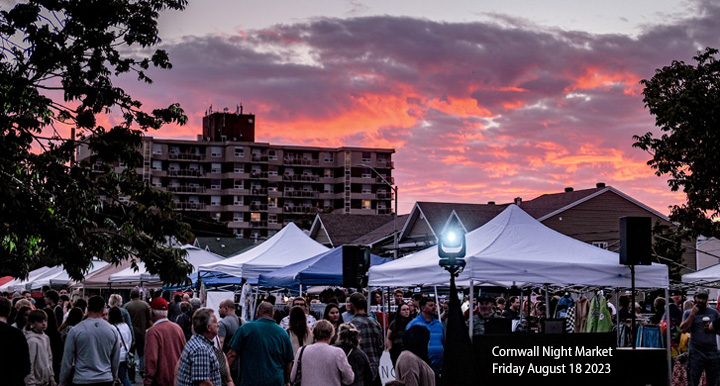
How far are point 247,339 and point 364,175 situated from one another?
14082 centimetres

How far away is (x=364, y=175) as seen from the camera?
15212cm

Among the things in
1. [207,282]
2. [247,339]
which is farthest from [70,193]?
[207,282]

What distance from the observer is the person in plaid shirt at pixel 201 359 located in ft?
31.8

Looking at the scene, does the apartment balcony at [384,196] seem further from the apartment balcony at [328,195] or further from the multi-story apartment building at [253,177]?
the apartment balcony at [328,195]

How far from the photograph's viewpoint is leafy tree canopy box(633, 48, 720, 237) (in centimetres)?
3133

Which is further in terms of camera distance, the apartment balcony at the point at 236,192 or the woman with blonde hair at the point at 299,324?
the apartment balcony at the point at 236,192

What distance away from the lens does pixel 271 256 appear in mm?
27828

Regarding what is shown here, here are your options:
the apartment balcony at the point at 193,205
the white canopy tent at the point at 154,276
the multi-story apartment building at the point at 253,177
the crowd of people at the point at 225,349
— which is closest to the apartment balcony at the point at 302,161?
the multi-story apartment building at the point at 253,177

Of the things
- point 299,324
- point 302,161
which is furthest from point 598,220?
point 302,161

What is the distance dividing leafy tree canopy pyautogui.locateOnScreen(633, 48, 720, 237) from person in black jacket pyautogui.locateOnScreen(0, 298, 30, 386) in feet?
83.7

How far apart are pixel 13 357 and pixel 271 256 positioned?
58.8ft

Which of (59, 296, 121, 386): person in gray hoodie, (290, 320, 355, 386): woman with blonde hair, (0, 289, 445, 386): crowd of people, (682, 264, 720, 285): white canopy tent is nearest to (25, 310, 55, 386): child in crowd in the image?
(0, 289, 445, 386): crowd of people

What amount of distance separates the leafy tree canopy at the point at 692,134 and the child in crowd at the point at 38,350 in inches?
937

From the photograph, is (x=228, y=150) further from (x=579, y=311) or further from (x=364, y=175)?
(x=579, y=311)
